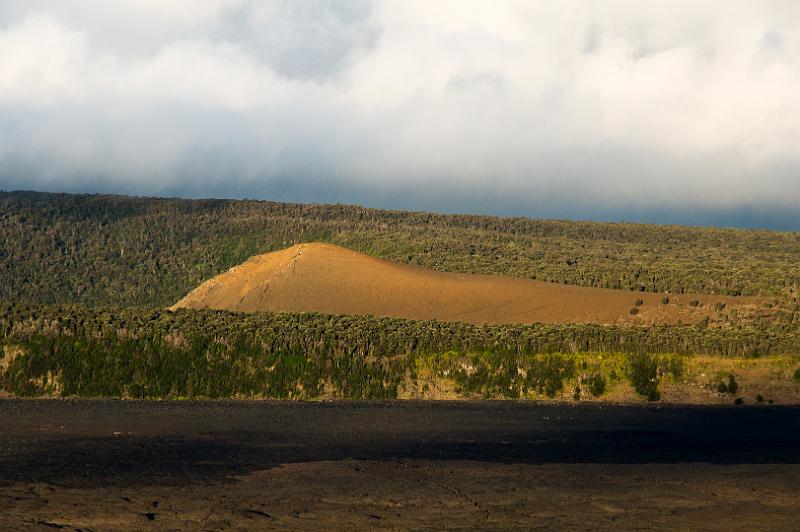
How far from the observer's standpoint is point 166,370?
44.4m

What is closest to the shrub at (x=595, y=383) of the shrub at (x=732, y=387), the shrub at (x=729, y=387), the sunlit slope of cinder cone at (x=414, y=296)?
the shrub at (x=729, y=387)

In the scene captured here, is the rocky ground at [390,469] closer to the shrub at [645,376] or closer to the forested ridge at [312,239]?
the shrub at [645,376]

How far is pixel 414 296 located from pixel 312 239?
38303 mm

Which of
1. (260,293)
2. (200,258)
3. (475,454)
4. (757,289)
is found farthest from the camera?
(200,258)

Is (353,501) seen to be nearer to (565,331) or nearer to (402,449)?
(402,449)

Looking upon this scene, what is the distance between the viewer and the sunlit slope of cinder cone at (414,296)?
59.8 meters

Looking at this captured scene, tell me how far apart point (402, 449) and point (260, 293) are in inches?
1504

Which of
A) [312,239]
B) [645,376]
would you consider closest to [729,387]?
[645,376]

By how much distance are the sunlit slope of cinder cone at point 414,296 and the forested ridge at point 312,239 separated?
10.0 m

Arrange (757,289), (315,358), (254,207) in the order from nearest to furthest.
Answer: (315,358) < (757,289) < (254,207)

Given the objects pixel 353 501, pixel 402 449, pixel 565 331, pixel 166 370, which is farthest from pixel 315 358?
pixel 353 501

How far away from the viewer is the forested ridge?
81.8 metres

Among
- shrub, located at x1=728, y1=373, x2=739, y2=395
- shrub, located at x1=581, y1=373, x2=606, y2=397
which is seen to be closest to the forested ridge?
shrub, located at x1=728, y1=373, x2=739, y2=395

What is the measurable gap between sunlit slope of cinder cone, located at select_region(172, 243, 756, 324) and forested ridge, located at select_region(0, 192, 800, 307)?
1003 cm
